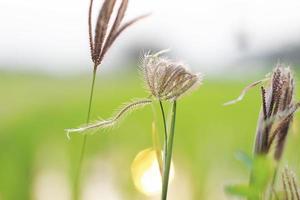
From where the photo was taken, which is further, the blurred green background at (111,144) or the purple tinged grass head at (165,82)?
the blurred green background at (111,144)

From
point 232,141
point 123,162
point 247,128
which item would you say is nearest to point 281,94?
point 123,162

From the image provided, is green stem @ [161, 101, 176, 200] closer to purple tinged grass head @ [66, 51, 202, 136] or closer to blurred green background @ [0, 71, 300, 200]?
purple tinged grass head @ [66, 51, 202, 136]

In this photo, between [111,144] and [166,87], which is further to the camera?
[111,144]

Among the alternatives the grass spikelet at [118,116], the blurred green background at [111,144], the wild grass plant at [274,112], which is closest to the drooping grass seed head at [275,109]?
the wild grass plant at [274,112]

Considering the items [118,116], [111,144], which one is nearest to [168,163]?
[118,116]

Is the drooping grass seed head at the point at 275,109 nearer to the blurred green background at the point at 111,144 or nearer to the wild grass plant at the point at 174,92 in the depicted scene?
the wild grass plant at the point at 174,92

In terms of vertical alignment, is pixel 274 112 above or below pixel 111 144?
above

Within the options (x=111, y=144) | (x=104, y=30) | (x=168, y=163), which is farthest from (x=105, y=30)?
(x=111, y=144)

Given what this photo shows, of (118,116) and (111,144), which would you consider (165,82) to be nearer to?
(118,116)
